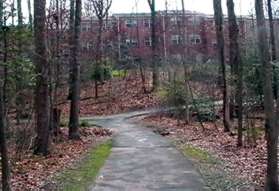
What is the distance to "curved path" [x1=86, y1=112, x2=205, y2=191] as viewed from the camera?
11.2 meters

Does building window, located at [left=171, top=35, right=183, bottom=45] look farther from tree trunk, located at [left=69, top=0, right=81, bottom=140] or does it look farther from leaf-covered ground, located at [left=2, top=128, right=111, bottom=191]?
leaf-covered ground, located at [left=2, top=128, right=111, bottom=191]

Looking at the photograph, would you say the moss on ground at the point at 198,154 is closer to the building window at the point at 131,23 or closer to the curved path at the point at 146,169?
the curved path at the point at 146,169

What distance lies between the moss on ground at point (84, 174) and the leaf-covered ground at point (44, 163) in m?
0.32

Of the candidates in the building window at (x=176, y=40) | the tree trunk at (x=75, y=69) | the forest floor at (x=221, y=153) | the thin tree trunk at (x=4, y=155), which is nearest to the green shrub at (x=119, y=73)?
the building window at (x=176, y=40)

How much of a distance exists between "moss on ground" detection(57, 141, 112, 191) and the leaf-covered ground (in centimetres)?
32

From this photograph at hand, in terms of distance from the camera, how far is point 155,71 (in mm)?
42531

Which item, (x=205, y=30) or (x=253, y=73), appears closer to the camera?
(x=253, y=73)

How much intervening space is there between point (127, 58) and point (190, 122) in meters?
21.9

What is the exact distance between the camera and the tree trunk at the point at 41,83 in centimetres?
1572

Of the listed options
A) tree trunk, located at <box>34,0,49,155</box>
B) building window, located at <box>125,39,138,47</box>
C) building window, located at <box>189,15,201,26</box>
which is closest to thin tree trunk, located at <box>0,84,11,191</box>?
tree trunk, located at <box>34,0,49,155</box>

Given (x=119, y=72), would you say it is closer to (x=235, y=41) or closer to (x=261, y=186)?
(x=235, y=41)

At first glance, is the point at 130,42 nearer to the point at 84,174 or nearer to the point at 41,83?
the point at 41,83

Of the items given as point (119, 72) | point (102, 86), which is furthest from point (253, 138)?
point (119, 72)

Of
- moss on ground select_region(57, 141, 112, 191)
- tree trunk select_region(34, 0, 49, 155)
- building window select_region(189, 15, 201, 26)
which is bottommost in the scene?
moss on ground select_region(57, 141, 112, 191)
